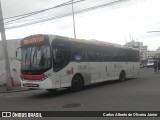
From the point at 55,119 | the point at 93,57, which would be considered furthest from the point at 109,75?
the point at 55,119

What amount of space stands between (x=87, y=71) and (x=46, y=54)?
408 cm

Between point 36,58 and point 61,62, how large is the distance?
145 cm

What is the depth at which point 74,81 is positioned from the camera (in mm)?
16953

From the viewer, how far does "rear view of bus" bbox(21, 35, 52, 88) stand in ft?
48.9

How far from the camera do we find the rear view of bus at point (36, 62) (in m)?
14.9

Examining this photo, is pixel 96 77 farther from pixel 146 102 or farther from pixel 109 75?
pixel 146 102

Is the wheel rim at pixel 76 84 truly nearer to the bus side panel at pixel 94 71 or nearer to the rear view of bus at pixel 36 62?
the bus side panel at pixel 94 71

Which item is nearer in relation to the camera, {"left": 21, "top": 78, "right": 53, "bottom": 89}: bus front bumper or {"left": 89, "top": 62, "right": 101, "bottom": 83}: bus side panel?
{"left": 21, "top": 78, "right": 53, "bottom": 89}: bus front bumper

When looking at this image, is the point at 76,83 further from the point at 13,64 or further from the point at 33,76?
the point at 13,64

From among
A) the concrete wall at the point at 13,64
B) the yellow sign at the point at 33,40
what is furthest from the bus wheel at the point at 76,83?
the concrete wall at the point at 13,64

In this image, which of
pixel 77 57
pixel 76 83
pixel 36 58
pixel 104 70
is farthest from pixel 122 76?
pixel 36 58

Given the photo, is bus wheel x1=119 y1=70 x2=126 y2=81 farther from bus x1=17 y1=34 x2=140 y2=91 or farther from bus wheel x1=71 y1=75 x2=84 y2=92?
bus wheel x1=71 y1=75 x2=84 y2=92

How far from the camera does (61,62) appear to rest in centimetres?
1574

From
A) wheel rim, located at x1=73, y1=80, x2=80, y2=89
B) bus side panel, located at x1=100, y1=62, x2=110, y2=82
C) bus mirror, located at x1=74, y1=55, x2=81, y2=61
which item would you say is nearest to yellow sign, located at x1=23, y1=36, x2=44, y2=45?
bus mirror, located at x1=74, y1=55, x2=81, y2=61
